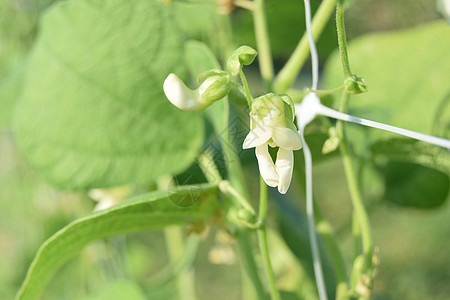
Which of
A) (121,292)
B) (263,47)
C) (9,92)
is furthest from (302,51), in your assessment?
(9,92)

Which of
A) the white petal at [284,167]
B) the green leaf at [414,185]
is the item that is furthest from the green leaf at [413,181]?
the white petal at [284,167]

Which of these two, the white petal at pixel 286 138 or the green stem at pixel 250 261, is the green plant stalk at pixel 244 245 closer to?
the green stem at pixel 250 261

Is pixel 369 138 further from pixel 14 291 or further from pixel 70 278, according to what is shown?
pixel 14 291

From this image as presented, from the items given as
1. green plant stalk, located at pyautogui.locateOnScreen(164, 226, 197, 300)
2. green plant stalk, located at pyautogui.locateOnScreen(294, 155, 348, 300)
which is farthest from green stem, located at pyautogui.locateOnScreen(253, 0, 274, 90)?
green plant stalk, located at pyautogui.locateOnScreen(164, 226, 197, 300)

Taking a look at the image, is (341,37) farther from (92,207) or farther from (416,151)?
(92,207)

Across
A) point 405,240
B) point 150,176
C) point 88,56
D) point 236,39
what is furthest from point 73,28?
point 405,240

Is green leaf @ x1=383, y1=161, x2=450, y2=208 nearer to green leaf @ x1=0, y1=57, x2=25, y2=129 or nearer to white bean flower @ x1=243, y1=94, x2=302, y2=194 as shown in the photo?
white bean flower @ x1=243, y1=94, x2=302, y2=194
